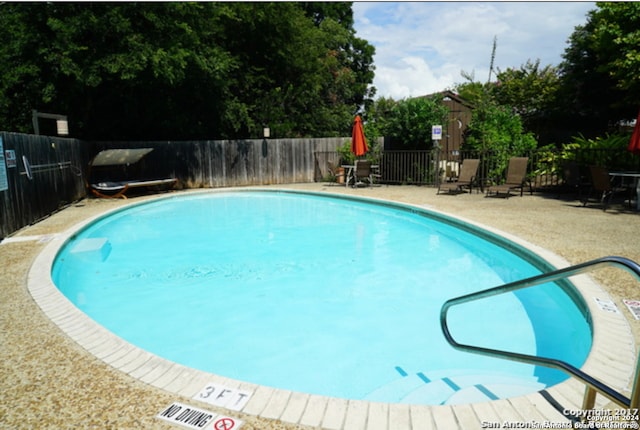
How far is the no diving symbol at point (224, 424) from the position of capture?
2158 mm

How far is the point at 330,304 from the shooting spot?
210 inches

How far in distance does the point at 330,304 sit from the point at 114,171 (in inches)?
502

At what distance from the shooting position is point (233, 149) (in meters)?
17.1

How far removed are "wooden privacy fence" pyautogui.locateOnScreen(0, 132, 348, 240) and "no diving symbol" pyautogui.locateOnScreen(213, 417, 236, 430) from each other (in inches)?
338

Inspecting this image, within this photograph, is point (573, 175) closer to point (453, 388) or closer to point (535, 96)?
point (453, 388)

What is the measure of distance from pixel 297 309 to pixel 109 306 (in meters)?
2.45

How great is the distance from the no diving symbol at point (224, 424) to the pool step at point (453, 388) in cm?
152

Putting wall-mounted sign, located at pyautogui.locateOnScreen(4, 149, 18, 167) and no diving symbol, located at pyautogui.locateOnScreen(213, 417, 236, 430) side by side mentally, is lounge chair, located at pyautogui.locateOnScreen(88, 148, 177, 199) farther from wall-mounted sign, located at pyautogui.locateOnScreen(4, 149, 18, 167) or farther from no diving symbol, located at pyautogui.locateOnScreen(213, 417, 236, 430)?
no diving symbol, located at pyautogui.locateOnScreen(213, 417, 236, 430)

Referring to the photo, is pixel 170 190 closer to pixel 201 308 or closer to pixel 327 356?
pixel 201 308

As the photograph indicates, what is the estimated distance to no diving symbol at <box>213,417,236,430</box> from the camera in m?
2.16

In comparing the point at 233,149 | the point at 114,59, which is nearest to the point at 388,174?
the point at 233,149

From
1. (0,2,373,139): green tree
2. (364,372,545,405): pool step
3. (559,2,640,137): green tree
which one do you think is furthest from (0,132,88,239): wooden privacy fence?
(559,2,640,137): green tree

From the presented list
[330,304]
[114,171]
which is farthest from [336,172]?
[330,304]

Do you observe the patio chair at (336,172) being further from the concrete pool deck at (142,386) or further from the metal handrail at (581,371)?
the metal handrail at (581,371)
